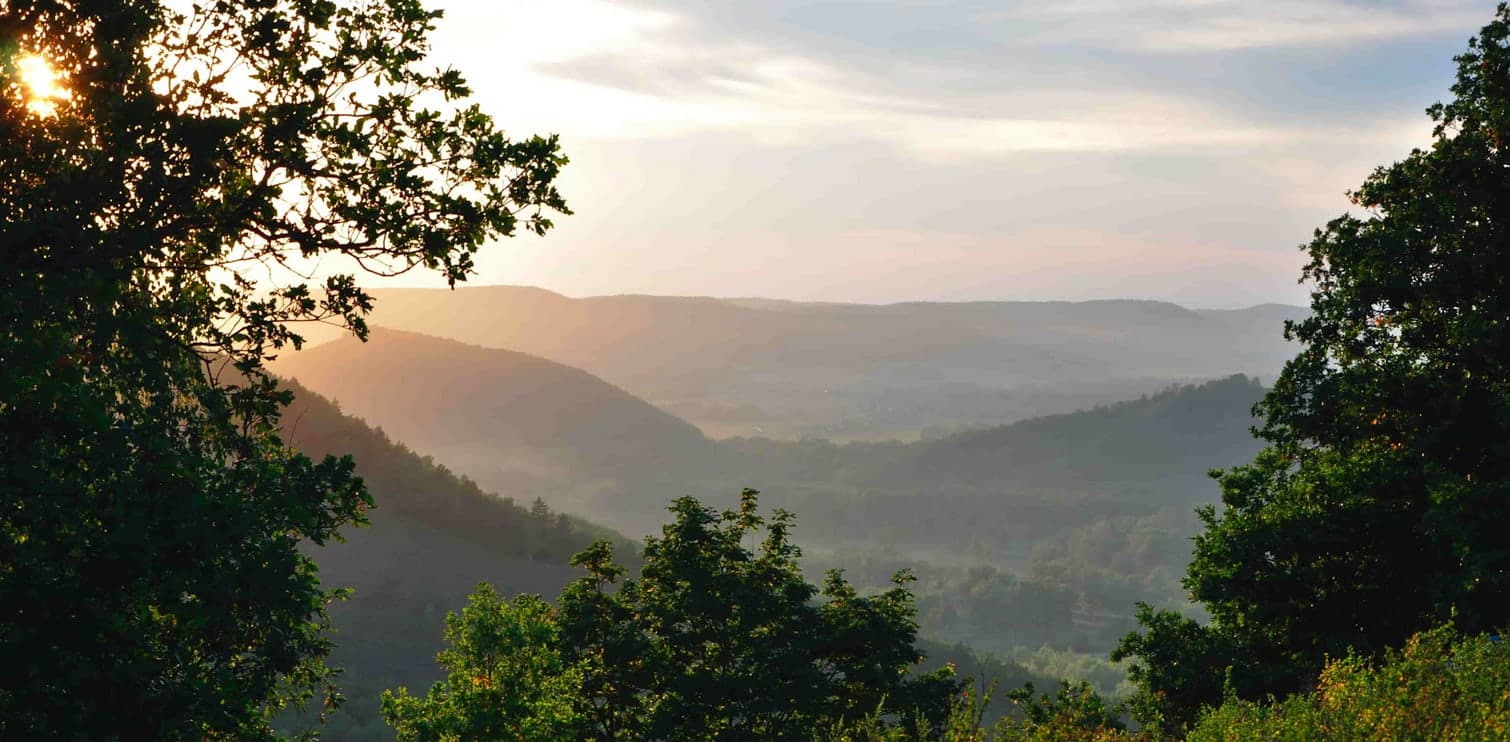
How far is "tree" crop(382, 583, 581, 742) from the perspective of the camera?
27.1 metres

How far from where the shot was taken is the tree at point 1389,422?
2734 cm

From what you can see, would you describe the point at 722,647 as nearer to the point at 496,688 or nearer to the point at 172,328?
the point at 496,688

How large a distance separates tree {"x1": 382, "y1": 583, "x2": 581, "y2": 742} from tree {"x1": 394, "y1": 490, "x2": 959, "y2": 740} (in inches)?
43.7

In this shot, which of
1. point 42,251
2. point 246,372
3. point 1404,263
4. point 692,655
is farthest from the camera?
point 692,655

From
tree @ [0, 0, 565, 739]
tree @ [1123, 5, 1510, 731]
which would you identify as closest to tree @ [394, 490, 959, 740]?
tree @ [1123, 5, 1510, 731]

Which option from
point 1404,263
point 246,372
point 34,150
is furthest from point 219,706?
point 1404,263

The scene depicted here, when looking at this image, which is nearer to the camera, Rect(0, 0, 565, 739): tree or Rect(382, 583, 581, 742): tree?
Rect(0, 0, 565, 739): tree

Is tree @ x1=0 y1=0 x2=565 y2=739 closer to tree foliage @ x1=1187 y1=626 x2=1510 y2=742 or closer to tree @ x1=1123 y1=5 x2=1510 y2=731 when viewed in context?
tree foliage @ x1=1187 y1=626 x2=1510 y2=742

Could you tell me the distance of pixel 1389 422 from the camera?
2969 centimetres

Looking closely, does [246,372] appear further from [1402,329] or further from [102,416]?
[1402,329]

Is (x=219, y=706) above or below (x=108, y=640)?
below

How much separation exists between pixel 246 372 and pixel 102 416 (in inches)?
96.7

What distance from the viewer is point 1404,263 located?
29047mm

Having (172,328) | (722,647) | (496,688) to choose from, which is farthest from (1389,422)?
(172,328)
